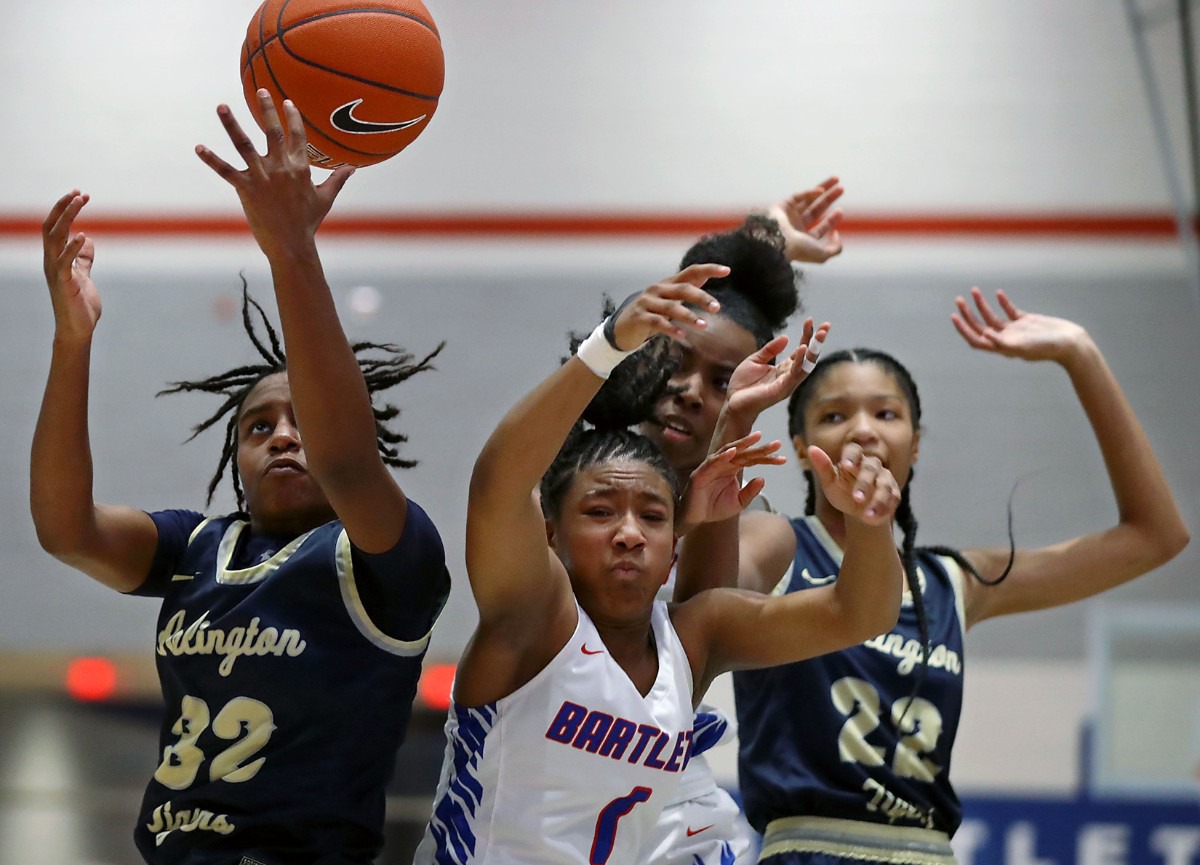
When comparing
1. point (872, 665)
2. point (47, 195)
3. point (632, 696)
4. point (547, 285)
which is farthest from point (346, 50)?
point (47, 195)

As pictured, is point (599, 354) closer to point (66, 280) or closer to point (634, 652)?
point (634, 652)

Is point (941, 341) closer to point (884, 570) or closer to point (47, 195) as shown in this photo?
point (884, 570)

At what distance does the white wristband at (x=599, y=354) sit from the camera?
1774 millimetres

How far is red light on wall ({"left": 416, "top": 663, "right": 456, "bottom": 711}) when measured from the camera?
146 inches

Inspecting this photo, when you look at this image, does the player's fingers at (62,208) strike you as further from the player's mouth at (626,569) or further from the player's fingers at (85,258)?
the player's mouth at (626,569)

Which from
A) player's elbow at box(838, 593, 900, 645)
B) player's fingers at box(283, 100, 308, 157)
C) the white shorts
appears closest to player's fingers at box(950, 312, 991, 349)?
player's elbow at box(838, 593, 900, 645)

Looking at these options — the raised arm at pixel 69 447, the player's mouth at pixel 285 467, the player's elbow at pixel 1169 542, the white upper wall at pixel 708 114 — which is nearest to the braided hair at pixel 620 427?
the player's mouth at pixel 285 467

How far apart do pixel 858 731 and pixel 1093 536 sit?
66 centimetres

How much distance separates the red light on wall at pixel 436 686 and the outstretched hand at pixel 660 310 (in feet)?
6.94

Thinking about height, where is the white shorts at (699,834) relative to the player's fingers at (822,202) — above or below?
below

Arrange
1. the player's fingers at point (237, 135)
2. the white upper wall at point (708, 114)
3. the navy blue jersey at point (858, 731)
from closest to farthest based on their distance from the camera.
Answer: the player's fingers at point (237, 135) < the navy blue jersey at point (858, 731) < the white upper wall at point (708, 114)

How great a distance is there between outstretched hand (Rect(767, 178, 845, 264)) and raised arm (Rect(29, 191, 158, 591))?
1520 mm

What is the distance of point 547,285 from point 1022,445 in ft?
4.67

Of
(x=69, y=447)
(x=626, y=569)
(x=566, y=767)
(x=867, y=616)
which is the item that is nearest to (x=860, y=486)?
(x=867, y=616)
